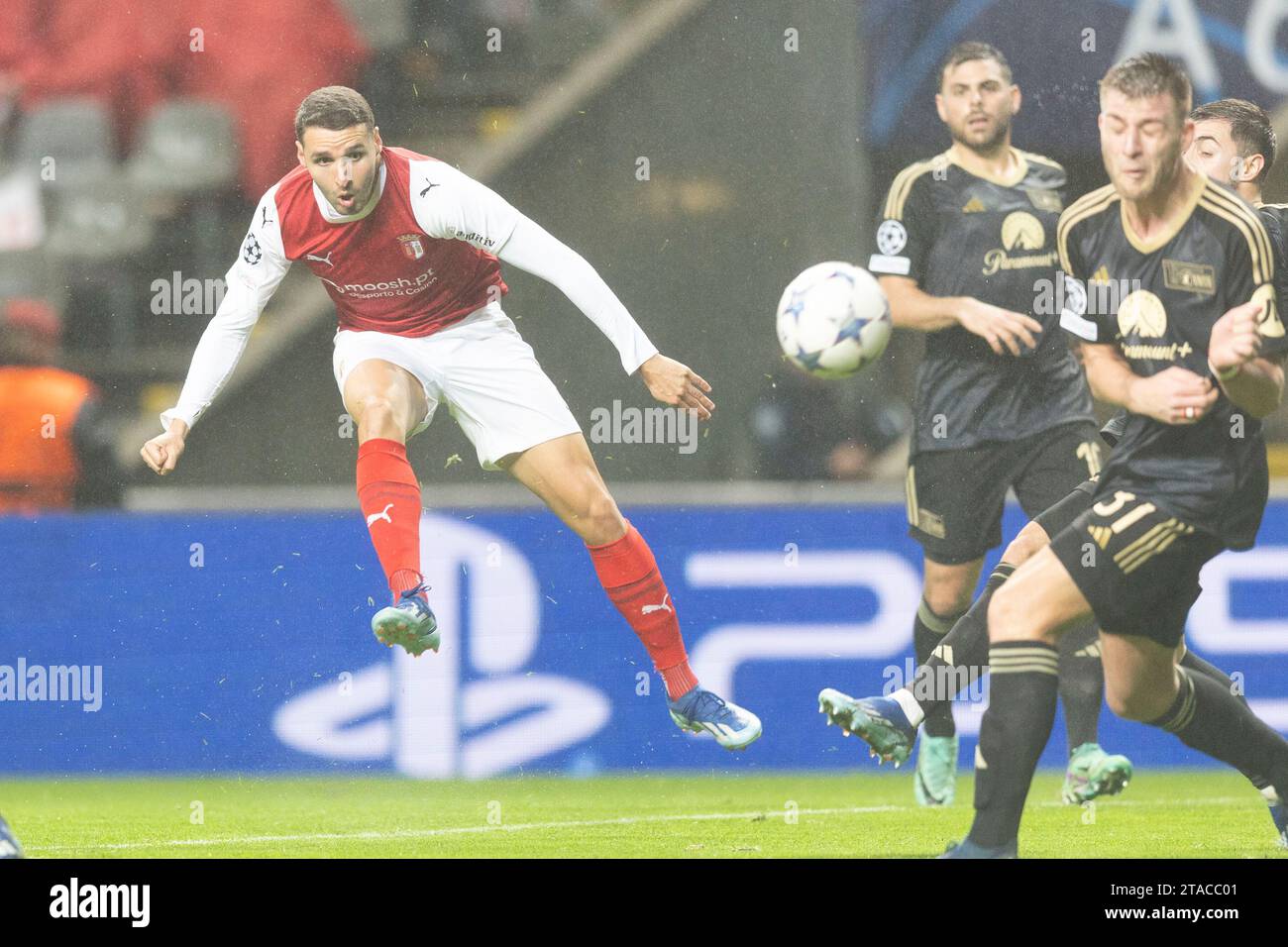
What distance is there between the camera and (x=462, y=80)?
→ 6711 mm

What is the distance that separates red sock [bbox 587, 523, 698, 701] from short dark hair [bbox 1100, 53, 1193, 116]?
6.48 ft

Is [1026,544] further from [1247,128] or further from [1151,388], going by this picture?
[1247,128]

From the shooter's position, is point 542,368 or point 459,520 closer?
point 542,368

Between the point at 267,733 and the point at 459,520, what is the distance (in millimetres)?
986

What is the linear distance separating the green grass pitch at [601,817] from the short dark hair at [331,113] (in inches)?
83.9

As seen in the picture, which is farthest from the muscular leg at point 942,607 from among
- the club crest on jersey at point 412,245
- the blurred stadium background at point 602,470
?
the club crest on jersey at point 412,245

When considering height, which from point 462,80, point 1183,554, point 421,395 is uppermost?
point 462,80

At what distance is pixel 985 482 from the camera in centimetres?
602

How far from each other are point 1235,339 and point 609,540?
2.03 metres

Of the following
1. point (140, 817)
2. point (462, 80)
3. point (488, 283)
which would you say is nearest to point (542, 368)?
point (488, 283)

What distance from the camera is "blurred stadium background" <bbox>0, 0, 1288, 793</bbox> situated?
6492 millimetres

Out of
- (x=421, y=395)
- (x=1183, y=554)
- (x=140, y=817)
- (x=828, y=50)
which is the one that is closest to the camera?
(x=1183, y=554)

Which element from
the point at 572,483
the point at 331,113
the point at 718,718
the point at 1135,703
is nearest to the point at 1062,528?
the point at 1135,703
